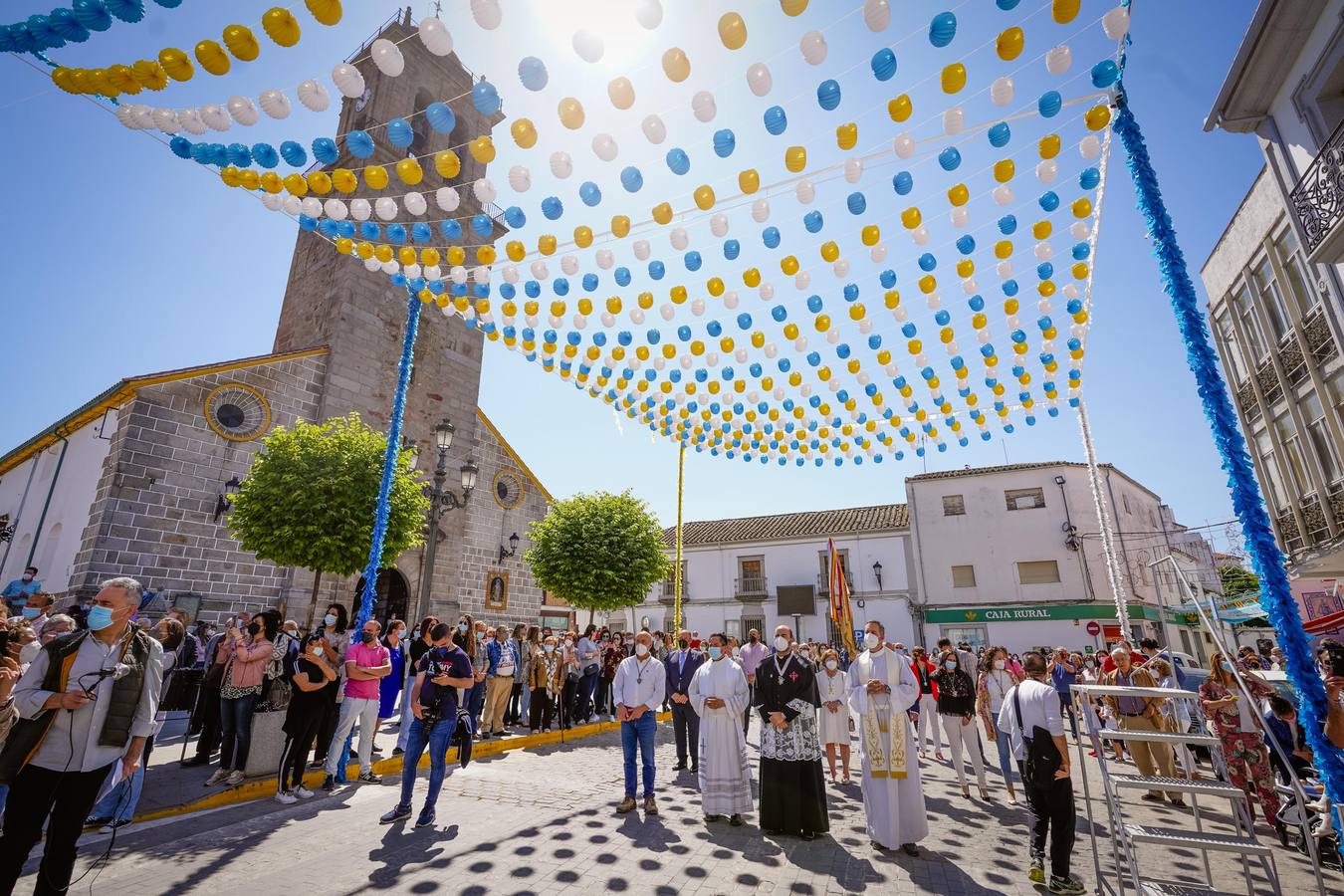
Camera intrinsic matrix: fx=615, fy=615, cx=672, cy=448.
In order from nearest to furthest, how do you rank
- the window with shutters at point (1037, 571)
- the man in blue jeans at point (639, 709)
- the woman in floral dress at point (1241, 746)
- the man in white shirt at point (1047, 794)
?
the man in white shirt at point (1047, 794), the woman in floral dress at point (1241, 746), the man in blue jeans at point (639, 709), the window with shutters at point (1037, 571)

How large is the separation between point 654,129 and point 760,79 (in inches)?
38.9

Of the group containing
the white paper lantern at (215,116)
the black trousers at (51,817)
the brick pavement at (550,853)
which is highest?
the white paper lantern at (215,116)

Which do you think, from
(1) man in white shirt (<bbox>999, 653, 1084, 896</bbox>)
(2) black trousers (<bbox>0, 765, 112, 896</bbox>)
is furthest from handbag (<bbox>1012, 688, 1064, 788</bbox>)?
(2) black trousers (<bbox>0, 765, 112, 896</bbox>)

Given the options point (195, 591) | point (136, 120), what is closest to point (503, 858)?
point (136, 120)

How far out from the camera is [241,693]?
7609 millimetres

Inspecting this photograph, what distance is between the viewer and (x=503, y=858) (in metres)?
5.36

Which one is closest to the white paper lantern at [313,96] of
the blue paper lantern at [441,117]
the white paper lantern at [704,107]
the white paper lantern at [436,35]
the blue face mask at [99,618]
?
the blue paper lantern at [441,117]

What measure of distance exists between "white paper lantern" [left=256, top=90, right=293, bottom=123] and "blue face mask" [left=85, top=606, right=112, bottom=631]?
424 centimetres

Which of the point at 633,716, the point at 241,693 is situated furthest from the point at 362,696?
the point at 633,716

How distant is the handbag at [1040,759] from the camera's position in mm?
5191

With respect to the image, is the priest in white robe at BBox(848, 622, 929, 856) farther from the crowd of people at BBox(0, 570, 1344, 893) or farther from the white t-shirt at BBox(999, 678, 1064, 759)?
the white t-shirt at BBox(999, 678, 1064, 759)

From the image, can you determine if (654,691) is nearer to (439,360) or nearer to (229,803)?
(229,803)

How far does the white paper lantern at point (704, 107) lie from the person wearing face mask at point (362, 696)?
6936mm

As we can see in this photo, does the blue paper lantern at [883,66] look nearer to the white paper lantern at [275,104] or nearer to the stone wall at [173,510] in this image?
the white paper lantern at [275,104]
